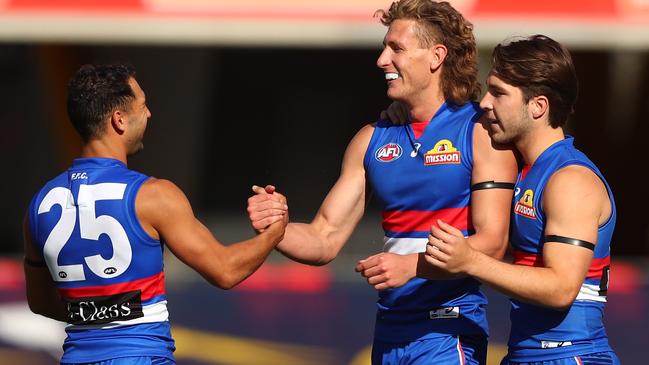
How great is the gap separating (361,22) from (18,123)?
611 cm

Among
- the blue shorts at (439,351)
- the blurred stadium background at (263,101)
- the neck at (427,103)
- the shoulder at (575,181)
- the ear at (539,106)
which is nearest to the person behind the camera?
the shoulder at (575,181)

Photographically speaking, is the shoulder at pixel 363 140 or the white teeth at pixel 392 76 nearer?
the white teeth at pixel 392 76

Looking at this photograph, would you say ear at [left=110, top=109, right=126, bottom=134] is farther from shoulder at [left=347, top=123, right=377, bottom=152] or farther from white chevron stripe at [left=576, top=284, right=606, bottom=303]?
white chevron stripe at [left=576, top=284, right=606, bottom=303]

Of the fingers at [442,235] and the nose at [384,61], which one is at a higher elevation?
the nose at [384,61]

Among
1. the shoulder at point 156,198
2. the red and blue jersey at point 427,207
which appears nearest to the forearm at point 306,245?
the red and blue jersey at point 427,207

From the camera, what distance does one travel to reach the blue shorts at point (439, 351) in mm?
4660

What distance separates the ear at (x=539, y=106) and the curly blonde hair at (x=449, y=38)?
650mm

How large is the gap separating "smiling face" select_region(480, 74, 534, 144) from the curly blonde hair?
1.59 ft

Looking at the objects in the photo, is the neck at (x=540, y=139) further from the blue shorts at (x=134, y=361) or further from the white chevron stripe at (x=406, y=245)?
the blue shorts at (x=134, y=361)

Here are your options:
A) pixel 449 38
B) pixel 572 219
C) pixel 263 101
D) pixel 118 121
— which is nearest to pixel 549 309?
pixel 572 219

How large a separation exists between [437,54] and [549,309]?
1.32m

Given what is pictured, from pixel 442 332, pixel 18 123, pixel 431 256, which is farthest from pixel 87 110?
pixel 18 123

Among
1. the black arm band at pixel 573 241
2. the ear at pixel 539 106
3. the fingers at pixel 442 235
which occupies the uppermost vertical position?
the ear at pixel 539 106

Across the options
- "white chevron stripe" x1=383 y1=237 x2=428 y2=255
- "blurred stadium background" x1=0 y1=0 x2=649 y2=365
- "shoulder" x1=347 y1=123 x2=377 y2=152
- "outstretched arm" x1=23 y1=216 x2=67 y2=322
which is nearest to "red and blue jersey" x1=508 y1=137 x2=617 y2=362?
"white chevron stripe" x1=383 y1=237 x2=428 y2=255
